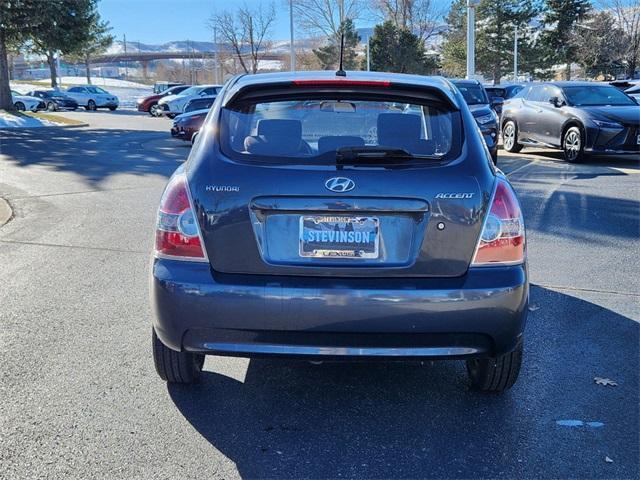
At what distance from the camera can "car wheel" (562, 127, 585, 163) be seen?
41.3 feet

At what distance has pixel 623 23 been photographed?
4344 cm

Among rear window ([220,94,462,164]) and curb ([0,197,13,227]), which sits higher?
rear window ([220,94,462,164])

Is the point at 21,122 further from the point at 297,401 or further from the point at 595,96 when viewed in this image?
the point at 297,401

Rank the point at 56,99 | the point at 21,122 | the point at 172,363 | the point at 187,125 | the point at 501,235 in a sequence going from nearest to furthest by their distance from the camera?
the point at 501,235, the point at 172,363, the point at 187,125, the point at 21,122, the point at 56,99

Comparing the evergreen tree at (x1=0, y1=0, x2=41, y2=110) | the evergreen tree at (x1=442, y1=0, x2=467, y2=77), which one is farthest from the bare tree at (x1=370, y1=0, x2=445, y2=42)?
the evergreen tree at (x1=0, y1=0, x2=41, y2=110)

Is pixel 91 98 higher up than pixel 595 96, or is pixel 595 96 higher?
pixel 91 98

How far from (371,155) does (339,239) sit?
440mm

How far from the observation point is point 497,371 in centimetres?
331

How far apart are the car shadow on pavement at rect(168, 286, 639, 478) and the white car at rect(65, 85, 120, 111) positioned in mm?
41769

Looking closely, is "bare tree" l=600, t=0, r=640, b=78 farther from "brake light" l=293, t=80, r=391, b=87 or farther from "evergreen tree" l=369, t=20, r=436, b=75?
"brake light" l=293, t=80, r=391, b=87

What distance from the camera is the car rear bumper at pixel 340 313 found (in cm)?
282

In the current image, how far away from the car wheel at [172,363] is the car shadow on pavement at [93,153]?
27.2 feet

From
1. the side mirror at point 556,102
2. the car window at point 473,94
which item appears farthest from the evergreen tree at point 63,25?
the side mirror at point 556,102

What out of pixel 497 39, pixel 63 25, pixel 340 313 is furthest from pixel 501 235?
pixel 497 39
